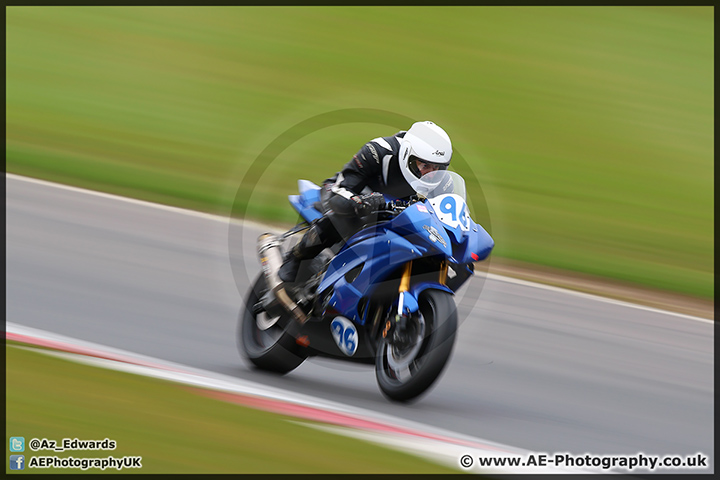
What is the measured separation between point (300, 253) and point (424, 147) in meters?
1.19

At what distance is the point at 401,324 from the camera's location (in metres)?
4.88

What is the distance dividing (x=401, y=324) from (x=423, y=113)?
9.14m

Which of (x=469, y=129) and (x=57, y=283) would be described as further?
(x=469, y=129)

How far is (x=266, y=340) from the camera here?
582 cm

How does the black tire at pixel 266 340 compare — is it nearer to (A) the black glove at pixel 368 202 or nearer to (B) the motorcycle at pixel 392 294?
(B) the motorcycle at pixel 392 294

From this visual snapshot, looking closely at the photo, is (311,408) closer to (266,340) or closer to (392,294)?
(392,294)

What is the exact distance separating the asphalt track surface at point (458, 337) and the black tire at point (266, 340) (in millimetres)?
94

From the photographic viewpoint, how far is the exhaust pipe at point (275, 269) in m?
5.36

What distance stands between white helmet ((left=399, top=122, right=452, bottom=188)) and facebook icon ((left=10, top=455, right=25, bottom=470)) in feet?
8.23

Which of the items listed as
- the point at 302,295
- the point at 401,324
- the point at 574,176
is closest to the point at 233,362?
the point at 302,295

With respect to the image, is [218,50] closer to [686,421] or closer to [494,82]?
[494,82]

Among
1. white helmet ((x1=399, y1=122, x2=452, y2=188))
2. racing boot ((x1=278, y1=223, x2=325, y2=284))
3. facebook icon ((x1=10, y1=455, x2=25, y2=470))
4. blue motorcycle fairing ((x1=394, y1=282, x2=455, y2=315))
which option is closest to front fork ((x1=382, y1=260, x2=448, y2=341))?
blue motorcycle fairing ((x1=394, y1=282, x2=455, y2=315))

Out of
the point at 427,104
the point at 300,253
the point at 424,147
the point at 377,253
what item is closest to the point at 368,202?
the point at 377,253

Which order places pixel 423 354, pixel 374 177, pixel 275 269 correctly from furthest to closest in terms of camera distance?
pixel 275 269 < pixel 374 177 < pixel 423 354
